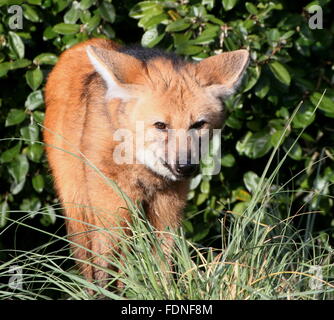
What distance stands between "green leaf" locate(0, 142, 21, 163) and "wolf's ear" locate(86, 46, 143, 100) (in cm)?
135

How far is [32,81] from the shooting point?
454 cm

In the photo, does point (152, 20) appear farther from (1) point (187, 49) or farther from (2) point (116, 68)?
(2) point (116, 68)

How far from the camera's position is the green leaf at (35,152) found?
4645 millimetres

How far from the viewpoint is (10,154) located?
15.3ft

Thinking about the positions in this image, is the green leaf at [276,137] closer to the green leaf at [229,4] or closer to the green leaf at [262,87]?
the green leaf at [262,87]

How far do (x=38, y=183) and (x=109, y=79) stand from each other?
A: 5.23 feet

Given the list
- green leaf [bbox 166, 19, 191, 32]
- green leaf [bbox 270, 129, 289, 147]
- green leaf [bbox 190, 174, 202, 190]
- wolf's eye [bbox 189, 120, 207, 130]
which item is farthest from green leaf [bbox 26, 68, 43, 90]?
green leaf [bbox 270, 129, 289, 147]

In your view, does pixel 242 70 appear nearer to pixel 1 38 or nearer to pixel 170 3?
pixel 170 3

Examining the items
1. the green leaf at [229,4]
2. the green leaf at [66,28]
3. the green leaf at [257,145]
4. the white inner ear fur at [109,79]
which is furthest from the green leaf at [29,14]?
the green leaf at [257,145]

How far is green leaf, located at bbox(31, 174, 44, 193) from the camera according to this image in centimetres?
477

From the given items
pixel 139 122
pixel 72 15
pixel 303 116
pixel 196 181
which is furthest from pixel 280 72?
pixel 72 15

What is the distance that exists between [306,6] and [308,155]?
1166 millimetres

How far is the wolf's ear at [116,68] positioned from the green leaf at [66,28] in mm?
1105

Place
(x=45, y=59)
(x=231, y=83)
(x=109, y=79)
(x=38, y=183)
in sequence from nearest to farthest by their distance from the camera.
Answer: (x=109, y=79)
(x=231, y=83)
(x=45, y=59)
(x=38, y=183)
